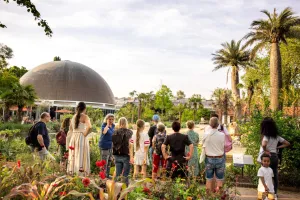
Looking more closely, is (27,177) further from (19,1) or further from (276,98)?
(276,98)

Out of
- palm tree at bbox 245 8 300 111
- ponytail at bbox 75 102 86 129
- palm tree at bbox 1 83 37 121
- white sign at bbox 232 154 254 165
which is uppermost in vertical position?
palm tree at bbox 245 8 300 111

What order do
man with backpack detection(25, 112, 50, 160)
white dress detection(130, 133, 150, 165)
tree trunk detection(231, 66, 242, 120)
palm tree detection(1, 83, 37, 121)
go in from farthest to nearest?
1. tree trunk detection(231, 66, 242, 120)
2. palm tree detection(1, 83, 37, 121)
3. white dress detection(130, 133, 150, 165)
4. man with backpack detection(25, 112, 50, 160)

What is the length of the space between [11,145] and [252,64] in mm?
31490

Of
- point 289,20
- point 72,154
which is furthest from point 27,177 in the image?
point 289,20

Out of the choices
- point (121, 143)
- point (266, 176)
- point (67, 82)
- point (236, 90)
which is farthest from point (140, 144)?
point (67, 82)

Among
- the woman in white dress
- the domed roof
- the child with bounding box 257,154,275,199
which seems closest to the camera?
the child with bounding box 257,154,275,199

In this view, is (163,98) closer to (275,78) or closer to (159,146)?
(275,78)

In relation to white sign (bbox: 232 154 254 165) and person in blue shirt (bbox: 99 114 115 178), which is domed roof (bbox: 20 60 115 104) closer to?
person in blue shirt (bbox: 99 114 115 178)

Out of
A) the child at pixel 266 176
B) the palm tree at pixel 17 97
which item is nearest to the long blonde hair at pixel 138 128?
the child at pixel 266 176

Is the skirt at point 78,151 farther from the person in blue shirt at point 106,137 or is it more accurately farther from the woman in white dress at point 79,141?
the person in blue shirt at point 106,137

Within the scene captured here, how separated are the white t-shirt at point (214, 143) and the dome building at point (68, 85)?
76426mm

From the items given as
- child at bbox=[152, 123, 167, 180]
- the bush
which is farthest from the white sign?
child at bbox=[152, 123, 167, 180]

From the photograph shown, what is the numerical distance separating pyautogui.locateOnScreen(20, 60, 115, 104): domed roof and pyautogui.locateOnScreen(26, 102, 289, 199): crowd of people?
256 feet

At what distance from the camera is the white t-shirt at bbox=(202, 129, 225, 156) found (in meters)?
6.51
